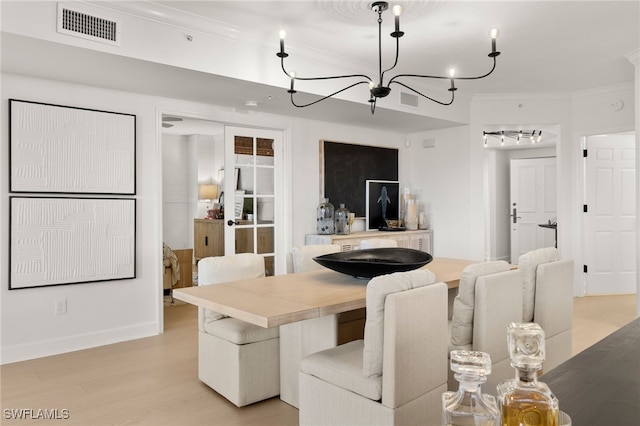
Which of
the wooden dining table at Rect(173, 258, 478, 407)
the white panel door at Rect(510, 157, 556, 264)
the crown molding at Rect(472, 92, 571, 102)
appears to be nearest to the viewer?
the wooden dining table at Rect(173, 258, 478, 407)

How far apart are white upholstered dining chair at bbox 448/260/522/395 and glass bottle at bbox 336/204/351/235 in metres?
3.26

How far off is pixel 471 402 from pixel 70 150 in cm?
409

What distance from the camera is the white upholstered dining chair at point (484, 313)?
2428 millimetres

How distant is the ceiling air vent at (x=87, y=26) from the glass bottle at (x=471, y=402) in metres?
3.26

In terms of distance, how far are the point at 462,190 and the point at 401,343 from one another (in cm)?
474

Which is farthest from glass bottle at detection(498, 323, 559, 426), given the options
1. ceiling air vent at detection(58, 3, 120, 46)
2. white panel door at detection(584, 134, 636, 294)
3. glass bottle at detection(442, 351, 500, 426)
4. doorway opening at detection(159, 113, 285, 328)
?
white panel door at detection(584, 134, 636, 294)

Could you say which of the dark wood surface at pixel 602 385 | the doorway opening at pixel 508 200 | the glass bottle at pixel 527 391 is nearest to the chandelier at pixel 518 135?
the doorway opening at pixel 508 200

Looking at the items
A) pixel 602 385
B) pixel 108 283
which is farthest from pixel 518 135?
pixel 602 385

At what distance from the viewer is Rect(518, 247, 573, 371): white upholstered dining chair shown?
114 inches

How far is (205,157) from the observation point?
26.0 ft

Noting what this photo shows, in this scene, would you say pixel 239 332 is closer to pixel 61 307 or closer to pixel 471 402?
pixel 61 307

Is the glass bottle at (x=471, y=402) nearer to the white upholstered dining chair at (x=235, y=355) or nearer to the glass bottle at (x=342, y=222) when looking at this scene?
the white upholstered dining chair at (x=235, y=355)

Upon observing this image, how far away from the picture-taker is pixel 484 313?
2422 millimetres

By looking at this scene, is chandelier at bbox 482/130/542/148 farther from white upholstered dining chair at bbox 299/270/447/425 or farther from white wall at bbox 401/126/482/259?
white upholstered dining chair at bbox 299/270/447/425
